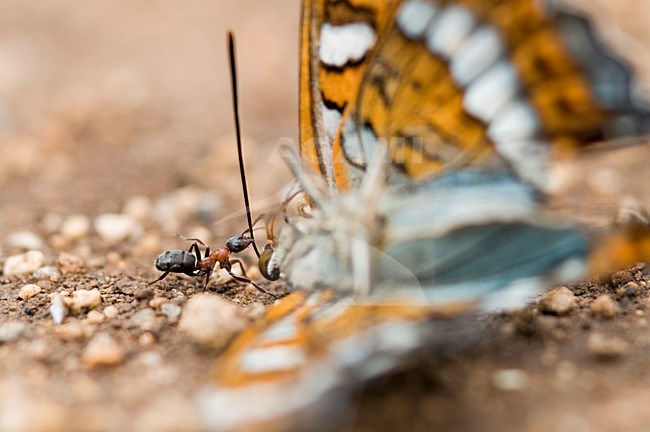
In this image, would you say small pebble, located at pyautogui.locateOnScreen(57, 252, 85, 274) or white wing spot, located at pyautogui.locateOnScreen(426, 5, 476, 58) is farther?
small pebble, located at pyautogui.locateOnScreen(57, 252, 85, 274)

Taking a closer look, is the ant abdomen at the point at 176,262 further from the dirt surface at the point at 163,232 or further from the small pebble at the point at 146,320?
the small pebble at the point at 146,320

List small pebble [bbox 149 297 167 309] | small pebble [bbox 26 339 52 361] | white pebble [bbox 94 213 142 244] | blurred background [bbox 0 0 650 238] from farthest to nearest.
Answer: blurred background [bbox 0 0 650 238] < white pebble [bbox 94 213 142 244] < small pebble [bbox 149 297 167 309] < small pebble [bbox 26 339 52 361]

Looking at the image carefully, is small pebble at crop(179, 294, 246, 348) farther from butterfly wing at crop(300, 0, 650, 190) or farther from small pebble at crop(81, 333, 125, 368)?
butterfly wing at crop(300, 0, 650, 190)

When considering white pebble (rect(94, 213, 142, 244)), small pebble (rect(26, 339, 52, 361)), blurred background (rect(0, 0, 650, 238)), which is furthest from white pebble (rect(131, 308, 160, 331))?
blurred background (rect(0, 0, 650, 238))

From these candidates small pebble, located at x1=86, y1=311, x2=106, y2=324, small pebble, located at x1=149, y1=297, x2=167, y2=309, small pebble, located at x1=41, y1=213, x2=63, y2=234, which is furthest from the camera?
small pebble, located at x1=41, y1=213, x2=63, y2=234

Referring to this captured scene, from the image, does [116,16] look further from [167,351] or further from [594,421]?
[594,421]

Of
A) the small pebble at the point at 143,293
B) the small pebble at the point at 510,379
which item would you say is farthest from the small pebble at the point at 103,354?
the small pebble at the point at 510,379

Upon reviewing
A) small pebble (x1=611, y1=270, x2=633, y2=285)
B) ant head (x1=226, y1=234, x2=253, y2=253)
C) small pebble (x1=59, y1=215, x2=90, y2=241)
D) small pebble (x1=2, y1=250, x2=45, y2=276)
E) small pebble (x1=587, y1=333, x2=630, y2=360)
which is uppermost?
small pebble (x1=59, y1=215, x2=90, y2=241)
